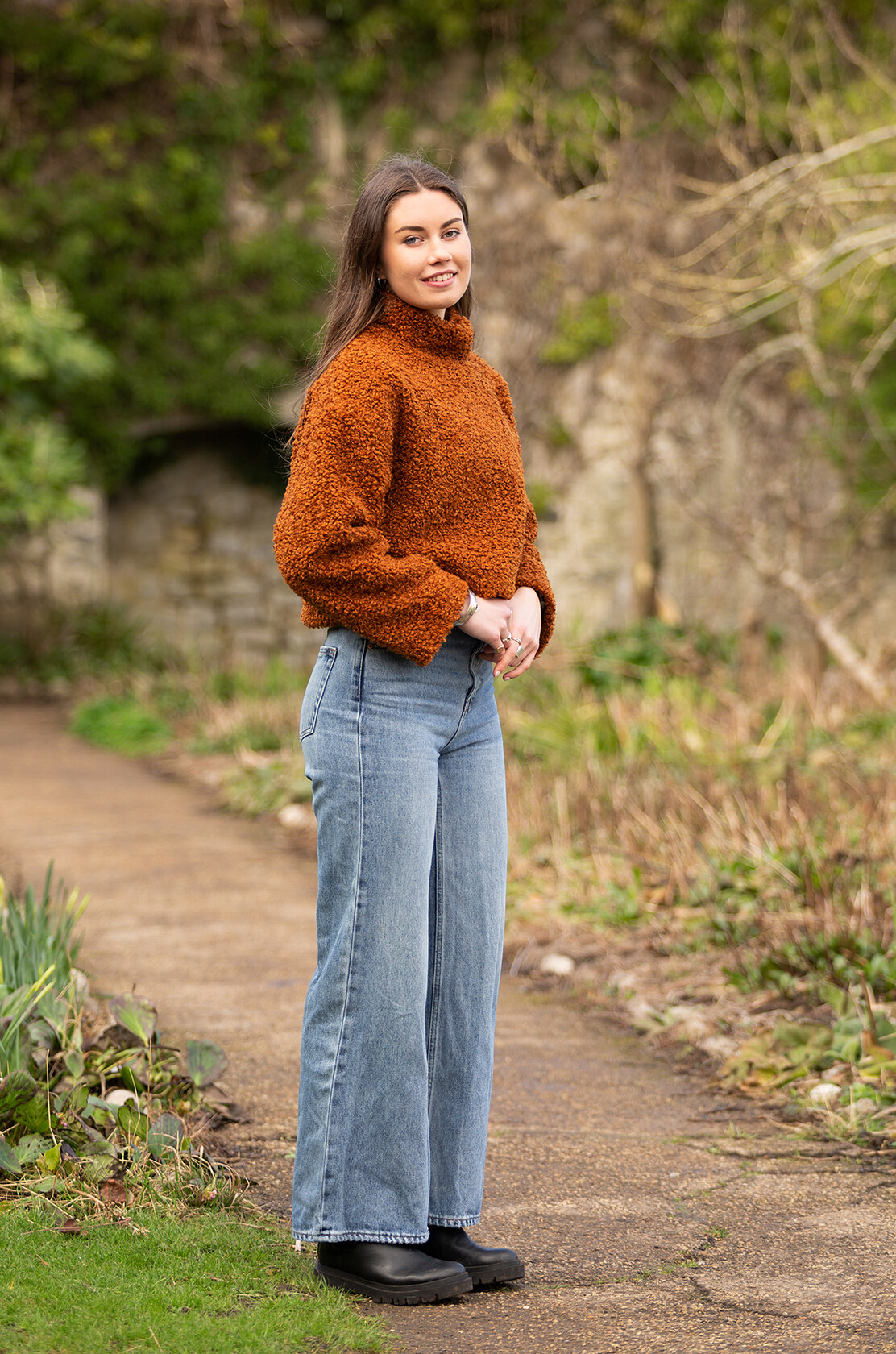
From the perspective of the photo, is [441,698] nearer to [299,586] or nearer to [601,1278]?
[299,586]

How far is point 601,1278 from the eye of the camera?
2.09 m

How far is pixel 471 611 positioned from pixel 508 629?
93 mm

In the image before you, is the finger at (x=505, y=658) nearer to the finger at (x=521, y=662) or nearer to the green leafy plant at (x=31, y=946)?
the finger at (x=521, y=662)

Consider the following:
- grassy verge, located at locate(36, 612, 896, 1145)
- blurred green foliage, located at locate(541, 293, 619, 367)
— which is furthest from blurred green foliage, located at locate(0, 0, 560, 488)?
grassy verge, located at locate(36, 612, 896, 1145)

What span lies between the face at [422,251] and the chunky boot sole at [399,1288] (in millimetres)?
1469

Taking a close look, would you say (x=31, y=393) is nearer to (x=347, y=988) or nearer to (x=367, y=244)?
(x=367, y=244)

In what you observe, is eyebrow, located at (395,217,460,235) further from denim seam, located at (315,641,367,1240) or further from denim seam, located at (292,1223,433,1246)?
denim seam, located at (292,1223,433,1246)

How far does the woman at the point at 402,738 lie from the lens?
191 centimetres

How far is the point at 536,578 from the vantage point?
2.15m

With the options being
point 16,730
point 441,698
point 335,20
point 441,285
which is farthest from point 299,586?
point 335,20

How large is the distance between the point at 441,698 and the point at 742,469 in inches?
345

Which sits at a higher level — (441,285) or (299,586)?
(441,285)

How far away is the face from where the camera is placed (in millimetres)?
1996

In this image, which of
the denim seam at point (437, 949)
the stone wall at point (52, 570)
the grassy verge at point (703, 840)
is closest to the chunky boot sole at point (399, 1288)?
the denim seam at point (437, 949)
